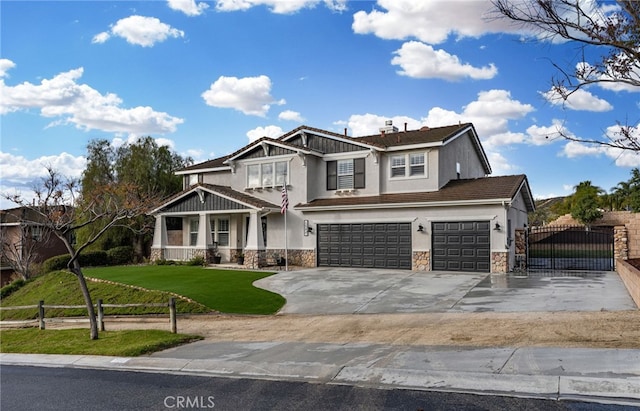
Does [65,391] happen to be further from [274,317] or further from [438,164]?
[438,164]

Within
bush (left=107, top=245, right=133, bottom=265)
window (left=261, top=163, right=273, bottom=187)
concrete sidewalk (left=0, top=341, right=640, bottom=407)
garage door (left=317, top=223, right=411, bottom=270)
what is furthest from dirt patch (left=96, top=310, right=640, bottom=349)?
bush (left=107, top=245, right=133, bottom=265)

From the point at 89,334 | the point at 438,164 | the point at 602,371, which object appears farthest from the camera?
the point at 438,164

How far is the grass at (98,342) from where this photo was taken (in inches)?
453

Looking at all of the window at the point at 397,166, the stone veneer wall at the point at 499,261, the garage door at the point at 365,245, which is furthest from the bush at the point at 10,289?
the stone veneer wall at the point at 499,261

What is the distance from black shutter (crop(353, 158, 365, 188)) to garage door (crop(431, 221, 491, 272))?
17.1 ft

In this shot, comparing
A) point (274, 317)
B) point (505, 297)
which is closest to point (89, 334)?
point (274, 317)

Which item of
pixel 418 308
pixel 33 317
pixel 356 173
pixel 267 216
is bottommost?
pixel 33 317

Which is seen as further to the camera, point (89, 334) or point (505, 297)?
point (505, 297)

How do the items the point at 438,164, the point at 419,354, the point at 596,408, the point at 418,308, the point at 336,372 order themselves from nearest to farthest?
1. the point at 596,408
2. the point at 336,372
3. the point at 419,354
4. the point at 418,308
5. the point at 438,164

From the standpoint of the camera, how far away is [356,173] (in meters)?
27.2

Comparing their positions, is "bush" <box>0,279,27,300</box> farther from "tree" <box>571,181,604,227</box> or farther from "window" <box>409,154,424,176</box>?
"tree" <box>571,181,604,227</box>

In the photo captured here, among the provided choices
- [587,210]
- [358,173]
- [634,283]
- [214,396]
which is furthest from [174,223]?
[587,210]

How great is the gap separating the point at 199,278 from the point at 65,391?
14028 mm

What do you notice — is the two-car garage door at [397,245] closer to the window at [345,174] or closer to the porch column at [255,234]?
the window at [345,174]
